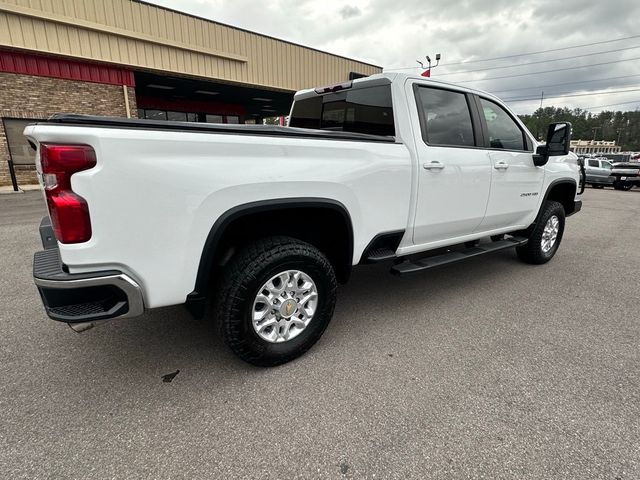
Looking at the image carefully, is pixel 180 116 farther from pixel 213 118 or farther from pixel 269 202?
pixel 269 202

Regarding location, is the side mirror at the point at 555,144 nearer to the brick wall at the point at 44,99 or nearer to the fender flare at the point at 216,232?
the fender flare at the point at 216,232

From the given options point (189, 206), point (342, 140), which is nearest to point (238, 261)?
point (189, 206)

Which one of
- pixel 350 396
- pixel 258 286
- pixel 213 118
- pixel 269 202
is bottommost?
pixel 350 396

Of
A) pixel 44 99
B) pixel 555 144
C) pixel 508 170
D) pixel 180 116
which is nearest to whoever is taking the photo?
pixel 508 170

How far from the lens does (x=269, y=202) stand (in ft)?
7.27

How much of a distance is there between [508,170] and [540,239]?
137 cm

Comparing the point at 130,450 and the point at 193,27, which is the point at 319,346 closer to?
the point at 130,450

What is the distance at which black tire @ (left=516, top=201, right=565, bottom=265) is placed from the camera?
4566 millimetres

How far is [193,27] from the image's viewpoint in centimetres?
1350

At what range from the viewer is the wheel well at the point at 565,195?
4.86 meters

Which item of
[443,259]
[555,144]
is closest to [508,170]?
[555,144]

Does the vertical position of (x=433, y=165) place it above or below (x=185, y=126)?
below

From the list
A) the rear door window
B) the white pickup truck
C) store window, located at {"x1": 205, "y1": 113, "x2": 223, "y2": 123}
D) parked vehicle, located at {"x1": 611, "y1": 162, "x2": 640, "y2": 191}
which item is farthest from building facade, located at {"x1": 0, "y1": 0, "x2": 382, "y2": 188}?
parked vehicle, located at {"x1": 611, "y1": 162, "x2": 640, "y2": 191}

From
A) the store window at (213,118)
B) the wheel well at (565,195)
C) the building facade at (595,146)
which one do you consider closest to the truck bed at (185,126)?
the wheel well at (565,195)
